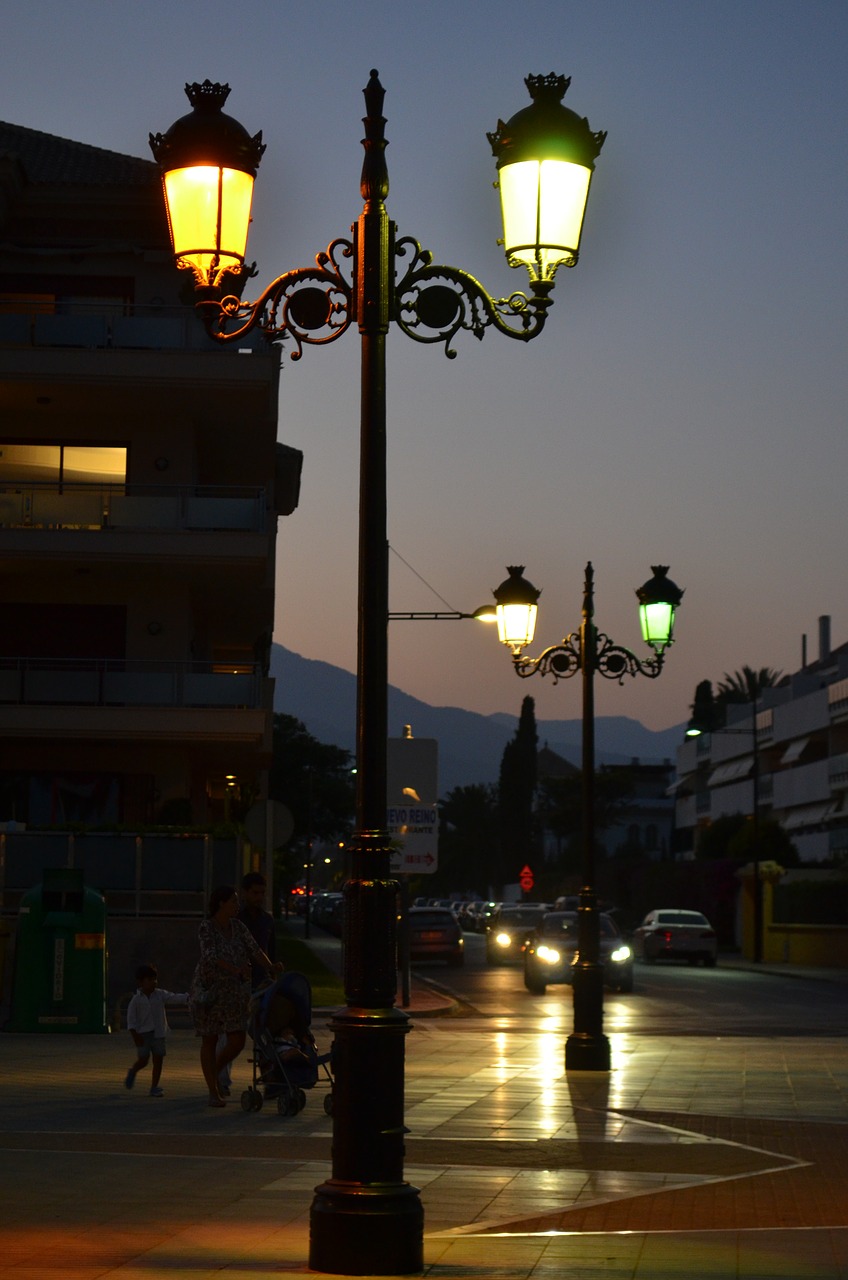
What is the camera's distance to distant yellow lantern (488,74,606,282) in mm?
8078

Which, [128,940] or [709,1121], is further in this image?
[128,940]

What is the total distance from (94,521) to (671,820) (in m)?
130

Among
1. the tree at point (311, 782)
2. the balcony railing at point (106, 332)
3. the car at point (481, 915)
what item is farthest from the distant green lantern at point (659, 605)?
the tree at point (311, 782)

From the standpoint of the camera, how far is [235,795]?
44.1 m

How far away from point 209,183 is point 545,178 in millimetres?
1499

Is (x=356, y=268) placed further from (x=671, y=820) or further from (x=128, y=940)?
(x=671, y=820)

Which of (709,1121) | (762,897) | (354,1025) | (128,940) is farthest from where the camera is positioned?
(762,897)

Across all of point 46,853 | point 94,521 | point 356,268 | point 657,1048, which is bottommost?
point 657,1048

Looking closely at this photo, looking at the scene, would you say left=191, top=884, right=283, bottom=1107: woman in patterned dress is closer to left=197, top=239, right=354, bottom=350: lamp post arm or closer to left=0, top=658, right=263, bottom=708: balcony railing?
left=197, top=239, right=354, bottom=350: lamp post arm

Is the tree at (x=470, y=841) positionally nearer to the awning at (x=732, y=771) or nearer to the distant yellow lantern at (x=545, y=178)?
the awning at (x=732, y=771)

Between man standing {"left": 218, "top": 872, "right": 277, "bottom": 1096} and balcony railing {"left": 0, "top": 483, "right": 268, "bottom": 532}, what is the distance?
741 inches

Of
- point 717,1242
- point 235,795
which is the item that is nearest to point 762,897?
point 235,795

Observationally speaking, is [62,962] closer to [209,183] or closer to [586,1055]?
[586,1055]

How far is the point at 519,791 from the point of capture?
133 meters
